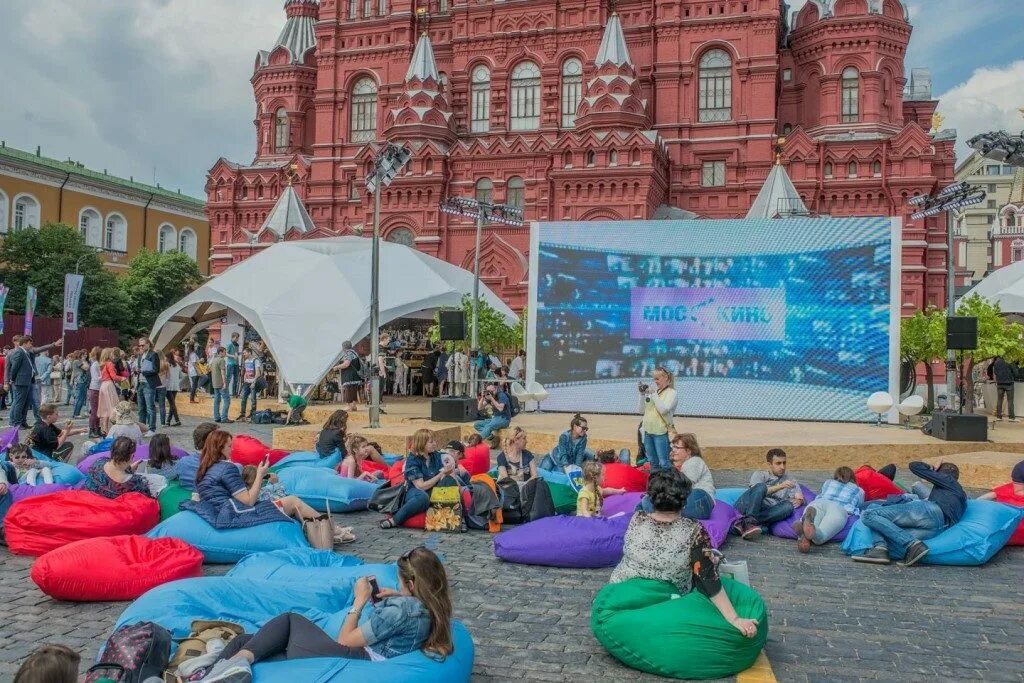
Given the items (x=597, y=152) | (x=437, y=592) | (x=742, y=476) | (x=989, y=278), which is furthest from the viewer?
(x=597, y=152)

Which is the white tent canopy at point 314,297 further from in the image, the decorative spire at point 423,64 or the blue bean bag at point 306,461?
the decorative spire at point 423,64

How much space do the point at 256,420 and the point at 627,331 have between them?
8468mm

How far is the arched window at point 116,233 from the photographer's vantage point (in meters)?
59.1

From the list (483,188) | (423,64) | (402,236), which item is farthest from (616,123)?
(402,236)

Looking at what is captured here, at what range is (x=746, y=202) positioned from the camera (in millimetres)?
35594

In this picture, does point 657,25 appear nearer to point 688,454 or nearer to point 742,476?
point 742,476

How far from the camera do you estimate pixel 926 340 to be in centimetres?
2183

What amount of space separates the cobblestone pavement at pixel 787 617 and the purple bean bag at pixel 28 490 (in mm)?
994

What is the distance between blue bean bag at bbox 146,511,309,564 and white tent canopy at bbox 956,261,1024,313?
21939 mm

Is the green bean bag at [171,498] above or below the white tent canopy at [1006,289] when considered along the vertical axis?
below

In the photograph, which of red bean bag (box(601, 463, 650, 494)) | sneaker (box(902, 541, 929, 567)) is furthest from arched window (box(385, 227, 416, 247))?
sneaker (box(902, 541, 929, 567))

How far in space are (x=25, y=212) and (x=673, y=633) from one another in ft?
188

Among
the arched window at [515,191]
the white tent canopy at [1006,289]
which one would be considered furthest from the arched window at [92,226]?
the white tent canopy at [1006,289]

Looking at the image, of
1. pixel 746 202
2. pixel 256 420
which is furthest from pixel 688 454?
pixel 746 202
